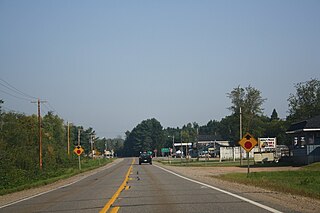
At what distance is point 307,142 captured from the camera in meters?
52.1

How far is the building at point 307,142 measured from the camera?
49.0m

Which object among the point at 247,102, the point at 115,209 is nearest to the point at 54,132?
the point at 247,102

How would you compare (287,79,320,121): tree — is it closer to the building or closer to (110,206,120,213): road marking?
the building

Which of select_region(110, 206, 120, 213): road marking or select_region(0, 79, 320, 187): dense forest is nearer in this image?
select_region(110, 206, 120, 213): road marking

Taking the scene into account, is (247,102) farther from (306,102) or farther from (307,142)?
(307,142)

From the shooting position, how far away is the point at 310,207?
1400 cm

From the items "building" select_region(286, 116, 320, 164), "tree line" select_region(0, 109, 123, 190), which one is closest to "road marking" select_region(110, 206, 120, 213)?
"tree line" select_region(0, 109, 123, 190)

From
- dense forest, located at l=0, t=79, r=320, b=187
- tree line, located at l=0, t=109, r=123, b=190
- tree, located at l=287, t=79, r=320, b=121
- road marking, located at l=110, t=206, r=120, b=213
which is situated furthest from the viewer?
tree, located at l=287, t=79, r=320, b=121

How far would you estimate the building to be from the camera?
48969mm

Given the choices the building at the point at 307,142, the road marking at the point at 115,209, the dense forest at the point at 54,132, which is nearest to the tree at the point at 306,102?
the dense forest at the point at 54,132

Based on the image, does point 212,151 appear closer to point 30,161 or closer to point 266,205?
point 30,161

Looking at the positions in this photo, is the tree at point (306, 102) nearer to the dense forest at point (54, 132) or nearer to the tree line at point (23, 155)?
the dense forest at point (54, 132)

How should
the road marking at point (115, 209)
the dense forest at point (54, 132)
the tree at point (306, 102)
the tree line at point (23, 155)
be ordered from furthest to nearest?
the tree at point (306, 102)
the dense forest at point (54, 132)
the tree line at point (23, 155)
the road marking at point (115, 209)

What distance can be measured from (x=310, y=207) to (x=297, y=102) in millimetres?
83566
